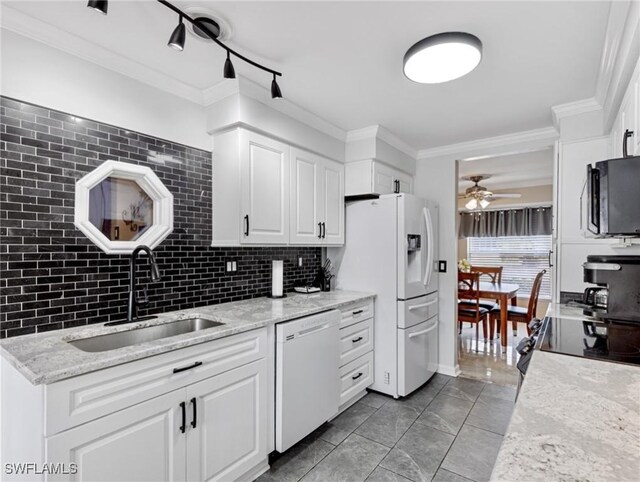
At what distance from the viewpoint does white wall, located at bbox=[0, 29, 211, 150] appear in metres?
1.58

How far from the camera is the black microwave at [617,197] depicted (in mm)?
1231

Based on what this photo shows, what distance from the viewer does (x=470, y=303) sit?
4.55 meters

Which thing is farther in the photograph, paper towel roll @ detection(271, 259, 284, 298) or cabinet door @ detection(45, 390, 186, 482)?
paper towel roll @ detection(271, 259, 284, 298)

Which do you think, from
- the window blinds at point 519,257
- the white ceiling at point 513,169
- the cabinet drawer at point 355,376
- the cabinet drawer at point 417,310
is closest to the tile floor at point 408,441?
the cabinet drawer at point 355,376

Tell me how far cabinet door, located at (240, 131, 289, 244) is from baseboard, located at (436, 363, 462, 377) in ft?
7.45

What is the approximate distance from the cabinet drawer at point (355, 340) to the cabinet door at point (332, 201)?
80 centimetres

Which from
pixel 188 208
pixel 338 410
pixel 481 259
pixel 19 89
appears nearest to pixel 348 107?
pixel 188 208

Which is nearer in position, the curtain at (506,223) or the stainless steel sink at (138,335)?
the stainless steel sink at (138,335)

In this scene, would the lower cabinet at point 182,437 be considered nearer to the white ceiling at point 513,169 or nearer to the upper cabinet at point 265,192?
the upper cabinet at point 265,192

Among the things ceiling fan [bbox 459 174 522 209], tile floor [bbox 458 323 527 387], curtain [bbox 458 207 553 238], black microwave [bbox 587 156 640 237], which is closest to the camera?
black microwave [bbox 587 156 640 237]

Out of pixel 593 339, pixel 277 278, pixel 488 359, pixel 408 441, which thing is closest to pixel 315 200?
pixel 277 278

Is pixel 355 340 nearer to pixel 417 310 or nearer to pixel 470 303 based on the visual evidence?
pixel 417 310

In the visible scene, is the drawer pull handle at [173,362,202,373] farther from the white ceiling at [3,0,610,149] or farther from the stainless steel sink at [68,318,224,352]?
the white ceiling at [3,0,610,149]

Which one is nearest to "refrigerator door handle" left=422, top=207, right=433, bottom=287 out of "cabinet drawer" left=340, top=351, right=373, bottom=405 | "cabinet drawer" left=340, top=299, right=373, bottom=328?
"cabinet drawer" left=340, top=299, right=373, bottom=328
